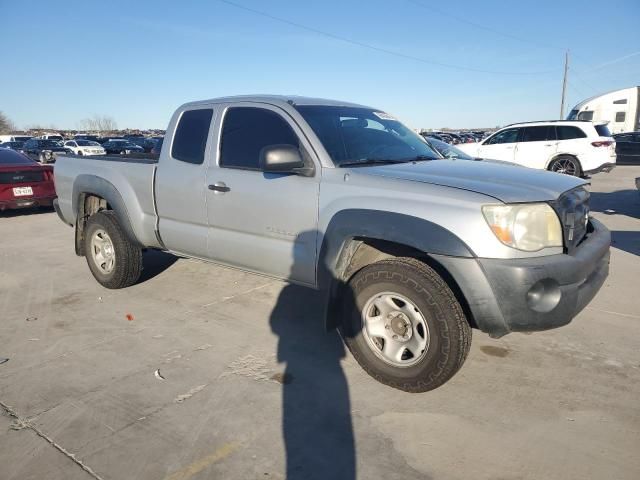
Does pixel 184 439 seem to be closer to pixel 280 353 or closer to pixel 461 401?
pixel 280 353

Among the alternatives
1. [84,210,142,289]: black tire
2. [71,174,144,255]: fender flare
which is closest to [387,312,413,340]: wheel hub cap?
[71,174,144,255]: fender flare

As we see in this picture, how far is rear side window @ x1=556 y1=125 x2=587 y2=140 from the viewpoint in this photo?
1268 cm

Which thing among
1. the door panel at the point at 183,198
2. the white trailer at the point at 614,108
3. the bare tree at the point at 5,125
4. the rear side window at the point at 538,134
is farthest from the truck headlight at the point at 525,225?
the bare tree at the point at 5,125

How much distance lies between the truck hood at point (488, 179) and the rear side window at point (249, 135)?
2.57 feet

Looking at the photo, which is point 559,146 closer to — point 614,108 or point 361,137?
point 361,137

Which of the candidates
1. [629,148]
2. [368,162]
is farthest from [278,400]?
[629,148]

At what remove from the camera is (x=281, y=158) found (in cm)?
320

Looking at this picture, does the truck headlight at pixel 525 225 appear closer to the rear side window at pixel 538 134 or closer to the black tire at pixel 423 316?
the black tire at pixel 423 316

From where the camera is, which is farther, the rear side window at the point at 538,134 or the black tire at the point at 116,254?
the rear side window at the point at 538,134

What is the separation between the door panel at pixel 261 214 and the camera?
3.39 m

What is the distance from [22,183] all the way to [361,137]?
29.3 ft

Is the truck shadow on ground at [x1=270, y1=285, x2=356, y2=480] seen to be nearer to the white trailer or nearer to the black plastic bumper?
the black plastic bumper

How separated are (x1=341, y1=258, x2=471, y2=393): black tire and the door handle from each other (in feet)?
4.56

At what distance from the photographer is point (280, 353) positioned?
11.8 feet
